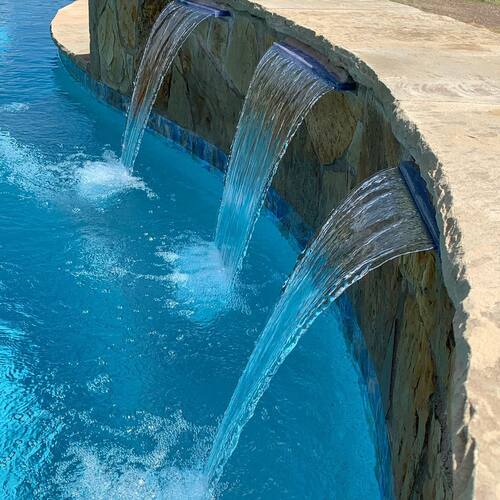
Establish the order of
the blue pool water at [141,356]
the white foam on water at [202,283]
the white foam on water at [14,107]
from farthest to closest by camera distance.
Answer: the white foam on water at [14,107] → the white foam on water at [202,283] → the blue pool water at [141,356]

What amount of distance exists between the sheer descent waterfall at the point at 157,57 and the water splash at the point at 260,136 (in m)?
1.16

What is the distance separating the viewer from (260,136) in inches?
217

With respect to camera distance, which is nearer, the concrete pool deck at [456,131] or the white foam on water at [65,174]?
the concrete pool deck at [456,131]

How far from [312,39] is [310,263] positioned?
1714mm

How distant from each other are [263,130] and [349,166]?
1.02 metres

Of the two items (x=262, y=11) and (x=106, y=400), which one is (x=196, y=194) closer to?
(x=262, y=11)

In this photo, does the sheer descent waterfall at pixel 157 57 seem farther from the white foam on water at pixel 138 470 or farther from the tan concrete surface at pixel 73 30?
the white foam on water at pixel 138 470

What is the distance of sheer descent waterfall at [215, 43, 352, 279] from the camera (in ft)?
15.6

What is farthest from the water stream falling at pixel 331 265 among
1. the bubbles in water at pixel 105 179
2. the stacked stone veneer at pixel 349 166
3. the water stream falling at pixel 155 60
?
the water stream falling at pixel 155 60

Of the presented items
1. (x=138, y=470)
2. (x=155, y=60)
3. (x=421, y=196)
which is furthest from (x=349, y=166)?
(x=155, y=60)

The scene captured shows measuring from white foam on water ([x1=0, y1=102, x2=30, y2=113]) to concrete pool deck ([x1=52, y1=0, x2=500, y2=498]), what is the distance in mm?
3811

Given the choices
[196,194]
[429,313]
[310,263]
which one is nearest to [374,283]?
[310,263]

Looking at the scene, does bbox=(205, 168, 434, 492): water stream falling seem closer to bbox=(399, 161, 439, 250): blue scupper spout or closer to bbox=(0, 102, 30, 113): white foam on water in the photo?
bbox=(399, 161, 439, 250): blue scupper spout

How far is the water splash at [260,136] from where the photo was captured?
4840 millimetres
